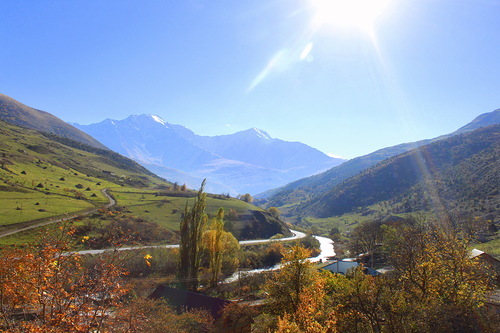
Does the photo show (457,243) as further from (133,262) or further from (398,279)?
(133,262)

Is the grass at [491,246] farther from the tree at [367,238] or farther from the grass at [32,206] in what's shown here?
the grass at [32,206]

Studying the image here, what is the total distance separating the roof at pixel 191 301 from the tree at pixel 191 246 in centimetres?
890

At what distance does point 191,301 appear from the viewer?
104 feet

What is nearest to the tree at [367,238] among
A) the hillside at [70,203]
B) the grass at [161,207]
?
the hillside at [70,203]

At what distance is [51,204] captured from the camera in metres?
83.3

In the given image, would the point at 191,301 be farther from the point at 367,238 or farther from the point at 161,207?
the point at 161,207

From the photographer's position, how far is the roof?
29.6 metres

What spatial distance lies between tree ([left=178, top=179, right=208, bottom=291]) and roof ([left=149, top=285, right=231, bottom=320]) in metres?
8.90

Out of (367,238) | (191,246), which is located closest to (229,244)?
(191,246)

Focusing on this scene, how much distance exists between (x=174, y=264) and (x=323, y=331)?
151 feet

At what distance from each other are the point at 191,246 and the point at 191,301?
41.7 ft

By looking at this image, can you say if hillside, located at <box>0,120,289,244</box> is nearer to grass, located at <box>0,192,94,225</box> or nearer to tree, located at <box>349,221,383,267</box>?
grass, located at <box>0,192,94,225</box>

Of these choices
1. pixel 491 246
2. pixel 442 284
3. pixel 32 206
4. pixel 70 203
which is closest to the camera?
pixel 442 284

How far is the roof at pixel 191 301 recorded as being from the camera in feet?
97.2
